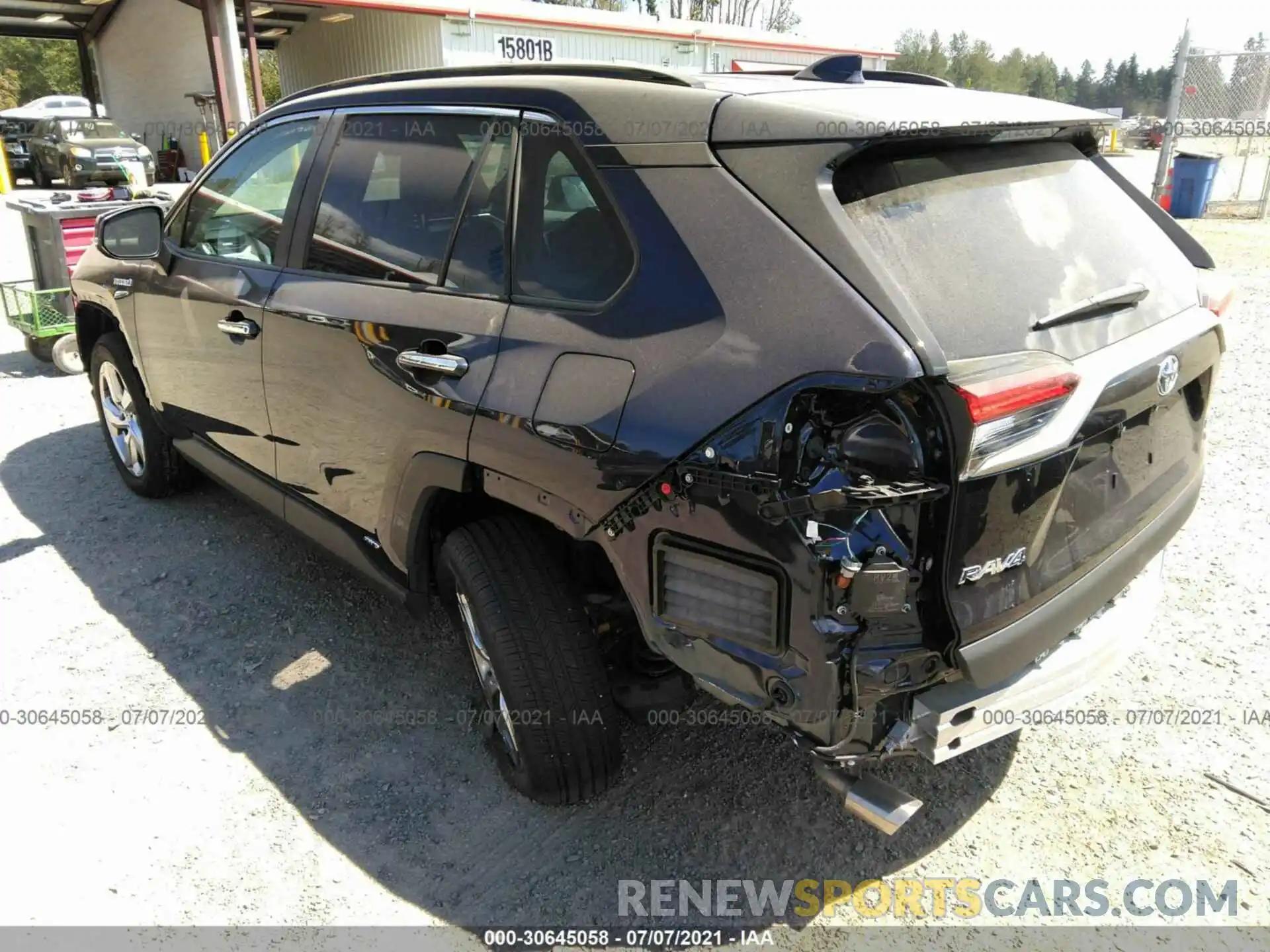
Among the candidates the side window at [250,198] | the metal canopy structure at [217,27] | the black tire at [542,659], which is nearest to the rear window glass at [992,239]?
the black tire at [542,659]

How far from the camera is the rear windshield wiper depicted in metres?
2.04

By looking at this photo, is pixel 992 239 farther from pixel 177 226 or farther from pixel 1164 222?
pixel 177 226

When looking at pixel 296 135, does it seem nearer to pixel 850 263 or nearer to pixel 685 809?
pixel 850 263

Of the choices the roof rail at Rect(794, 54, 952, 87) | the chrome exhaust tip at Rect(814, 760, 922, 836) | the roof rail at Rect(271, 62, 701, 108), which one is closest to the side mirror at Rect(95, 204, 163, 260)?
the roof rail at Rect(271, 62, 701, 108)

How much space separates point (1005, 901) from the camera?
240cm

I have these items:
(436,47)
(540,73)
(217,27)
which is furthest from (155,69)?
(540,73)

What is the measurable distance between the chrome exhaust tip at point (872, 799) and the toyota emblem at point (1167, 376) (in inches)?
47.2

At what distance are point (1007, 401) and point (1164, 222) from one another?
1.53m

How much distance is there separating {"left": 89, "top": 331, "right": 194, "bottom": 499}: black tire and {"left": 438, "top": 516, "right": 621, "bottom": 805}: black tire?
277 cm

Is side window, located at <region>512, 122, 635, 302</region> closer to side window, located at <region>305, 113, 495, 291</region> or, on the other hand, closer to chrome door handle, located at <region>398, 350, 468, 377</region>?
side window, located at <region>305, 113, 495, 291</region>

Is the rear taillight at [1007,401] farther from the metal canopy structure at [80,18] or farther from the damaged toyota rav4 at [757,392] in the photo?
the metal canopy structure at [80,18]

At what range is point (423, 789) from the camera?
111 inches

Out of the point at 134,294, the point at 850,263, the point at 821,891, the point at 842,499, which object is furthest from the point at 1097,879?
the point at 134,294

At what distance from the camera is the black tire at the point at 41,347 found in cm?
717
